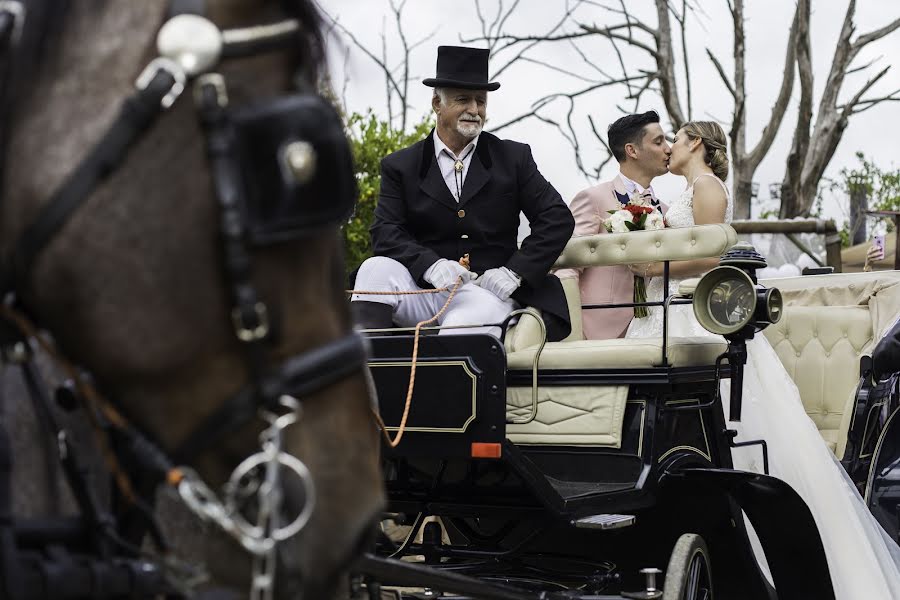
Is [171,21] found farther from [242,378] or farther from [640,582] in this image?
[640,582]

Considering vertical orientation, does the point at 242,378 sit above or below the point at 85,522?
above

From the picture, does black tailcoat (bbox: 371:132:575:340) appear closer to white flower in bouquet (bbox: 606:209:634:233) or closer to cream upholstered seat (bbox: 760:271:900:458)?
white flower in bouquet (bbox: 606:209:634:233)

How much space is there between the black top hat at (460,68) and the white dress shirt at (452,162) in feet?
0.76

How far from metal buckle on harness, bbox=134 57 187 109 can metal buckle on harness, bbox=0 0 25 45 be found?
0.14m

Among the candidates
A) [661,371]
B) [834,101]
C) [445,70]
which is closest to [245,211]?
[661,371]

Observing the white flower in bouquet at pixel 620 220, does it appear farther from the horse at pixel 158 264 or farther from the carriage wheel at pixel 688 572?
the horse at pixel 158 264

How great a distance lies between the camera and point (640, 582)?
4.30 meters

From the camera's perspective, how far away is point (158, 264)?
1.11 metres

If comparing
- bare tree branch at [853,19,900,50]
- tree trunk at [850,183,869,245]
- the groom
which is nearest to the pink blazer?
the groom

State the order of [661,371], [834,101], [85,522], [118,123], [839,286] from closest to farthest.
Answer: [118,123], [85,522], [661,371], [839,286], [834,101]

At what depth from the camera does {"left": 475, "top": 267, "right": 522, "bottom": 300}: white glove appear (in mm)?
3969

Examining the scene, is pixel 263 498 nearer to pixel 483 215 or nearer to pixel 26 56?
pixel 26 56

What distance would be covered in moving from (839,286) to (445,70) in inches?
131

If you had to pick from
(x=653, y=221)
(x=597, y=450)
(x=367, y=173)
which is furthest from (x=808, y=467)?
(x=367, y=173)
